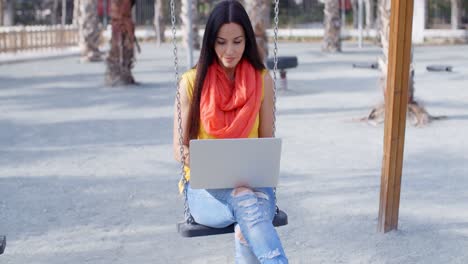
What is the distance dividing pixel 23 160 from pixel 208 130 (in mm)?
4790

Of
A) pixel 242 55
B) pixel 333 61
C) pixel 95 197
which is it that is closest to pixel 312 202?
pixel 95 197

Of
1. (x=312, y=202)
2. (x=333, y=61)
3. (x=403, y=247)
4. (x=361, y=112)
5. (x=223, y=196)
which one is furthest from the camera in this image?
(x=333, y=61)

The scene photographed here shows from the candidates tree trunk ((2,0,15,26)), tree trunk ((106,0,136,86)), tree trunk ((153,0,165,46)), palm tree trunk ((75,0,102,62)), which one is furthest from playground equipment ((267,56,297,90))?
tree trunk ((2,0,15,26))

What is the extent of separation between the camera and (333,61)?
69.7 feet

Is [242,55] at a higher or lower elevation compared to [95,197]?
higher

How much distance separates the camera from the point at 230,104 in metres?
3.31

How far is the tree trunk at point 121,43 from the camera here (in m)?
14.4

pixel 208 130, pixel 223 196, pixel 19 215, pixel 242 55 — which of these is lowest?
pixel 19 215

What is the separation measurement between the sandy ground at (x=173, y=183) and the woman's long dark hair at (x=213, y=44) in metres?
1.26

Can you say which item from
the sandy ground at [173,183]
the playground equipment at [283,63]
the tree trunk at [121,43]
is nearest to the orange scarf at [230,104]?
the sandy ground at [173,183]

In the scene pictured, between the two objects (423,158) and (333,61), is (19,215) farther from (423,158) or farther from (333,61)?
(333,61)

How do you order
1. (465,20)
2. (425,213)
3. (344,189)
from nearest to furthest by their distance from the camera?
(425,213) → (344,189) → (465,20)

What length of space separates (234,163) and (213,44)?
1.75 feet

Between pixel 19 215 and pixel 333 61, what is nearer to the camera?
pixel 19 215
